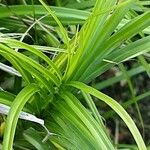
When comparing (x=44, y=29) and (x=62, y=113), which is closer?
(x=62, y=113)

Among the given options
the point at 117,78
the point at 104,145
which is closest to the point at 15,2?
the point at 117,78

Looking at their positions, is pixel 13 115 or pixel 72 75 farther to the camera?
pixel 72 75

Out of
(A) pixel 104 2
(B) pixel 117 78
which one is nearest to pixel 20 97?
(A) pixel 104 2

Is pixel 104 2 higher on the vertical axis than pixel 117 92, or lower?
lower

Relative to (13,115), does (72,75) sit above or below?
above

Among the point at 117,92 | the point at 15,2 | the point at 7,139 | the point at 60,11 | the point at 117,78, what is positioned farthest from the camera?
the point at 117,92

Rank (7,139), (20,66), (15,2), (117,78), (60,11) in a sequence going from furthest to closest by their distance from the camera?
(117,78) < (15,2) < (60,11) < (20,66) < (7,139)

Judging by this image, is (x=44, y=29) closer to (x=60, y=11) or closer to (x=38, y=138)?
(x=60, y=11)

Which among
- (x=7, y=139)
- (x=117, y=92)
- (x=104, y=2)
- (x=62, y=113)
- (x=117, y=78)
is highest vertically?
(x=117, y=92)

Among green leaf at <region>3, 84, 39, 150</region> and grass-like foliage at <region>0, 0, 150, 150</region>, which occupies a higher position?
grass-like foliage at <region>0, 0, 150, 150</region>

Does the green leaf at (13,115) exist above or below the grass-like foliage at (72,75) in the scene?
below
